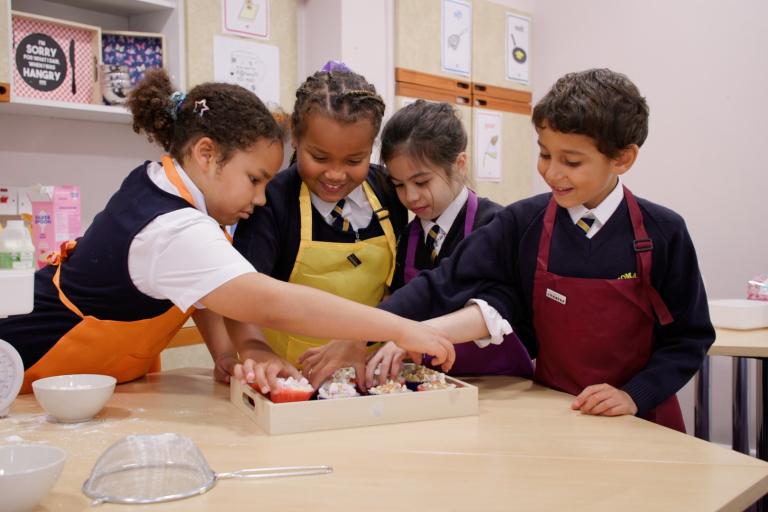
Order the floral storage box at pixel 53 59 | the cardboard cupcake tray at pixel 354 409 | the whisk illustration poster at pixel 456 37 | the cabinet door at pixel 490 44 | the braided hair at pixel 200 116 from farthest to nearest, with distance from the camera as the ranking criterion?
1. the cabinet door at pixel 490 44
2. the whisk illustration poster at pixel 456 37
3. the floral storage box at pixel 53 59
4. the braided hair at pixel 200 116
5. the cardboard cupcake tray at pixel 354 409

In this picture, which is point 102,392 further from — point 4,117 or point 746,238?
point 746,238

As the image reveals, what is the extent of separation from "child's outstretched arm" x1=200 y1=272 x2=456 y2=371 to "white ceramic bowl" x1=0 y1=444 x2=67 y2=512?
0.41m

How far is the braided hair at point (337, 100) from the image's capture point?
1.50m

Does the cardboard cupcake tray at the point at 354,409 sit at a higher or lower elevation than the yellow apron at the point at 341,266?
lower

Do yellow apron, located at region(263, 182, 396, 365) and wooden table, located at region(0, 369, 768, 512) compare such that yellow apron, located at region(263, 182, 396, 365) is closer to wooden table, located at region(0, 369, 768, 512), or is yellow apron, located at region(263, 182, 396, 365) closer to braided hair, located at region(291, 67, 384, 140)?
braided hair, located at region(291, 67, 384, 140)

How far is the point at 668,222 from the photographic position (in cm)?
135

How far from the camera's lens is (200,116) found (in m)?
1.38

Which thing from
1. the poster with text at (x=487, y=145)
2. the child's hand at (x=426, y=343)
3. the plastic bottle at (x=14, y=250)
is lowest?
the child's hand at (x=426, y=343)

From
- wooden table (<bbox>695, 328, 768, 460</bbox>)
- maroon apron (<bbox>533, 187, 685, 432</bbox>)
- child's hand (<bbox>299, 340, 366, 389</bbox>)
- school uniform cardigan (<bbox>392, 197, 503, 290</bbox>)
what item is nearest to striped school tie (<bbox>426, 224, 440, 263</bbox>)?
school uniform cardigan (<bbox>392, 197, 503, 290</bbox>)

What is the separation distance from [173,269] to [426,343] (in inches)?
17.3

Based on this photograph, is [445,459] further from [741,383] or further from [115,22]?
[115,22]

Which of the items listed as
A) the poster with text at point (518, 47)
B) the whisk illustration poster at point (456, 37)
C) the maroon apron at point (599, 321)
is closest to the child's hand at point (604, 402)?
the maroon apron at point (599, 321)

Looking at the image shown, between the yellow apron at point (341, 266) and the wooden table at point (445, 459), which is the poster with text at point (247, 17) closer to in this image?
the yellow apron at point (341, 266)

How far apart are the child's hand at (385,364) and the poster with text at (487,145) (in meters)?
2.51
